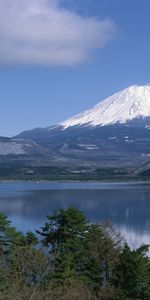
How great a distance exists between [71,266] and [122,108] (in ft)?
458

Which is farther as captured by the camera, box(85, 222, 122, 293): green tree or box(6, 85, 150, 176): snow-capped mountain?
box(6, 85, 150, 176): snow-capped mountain

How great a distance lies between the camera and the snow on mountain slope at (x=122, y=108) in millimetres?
144750

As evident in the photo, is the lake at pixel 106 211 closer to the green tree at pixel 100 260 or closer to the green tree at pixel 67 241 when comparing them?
the green tree at pixel 67 241

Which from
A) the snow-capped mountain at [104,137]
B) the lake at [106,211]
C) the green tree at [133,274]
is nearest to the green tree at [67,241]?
the green tree at [133,274]

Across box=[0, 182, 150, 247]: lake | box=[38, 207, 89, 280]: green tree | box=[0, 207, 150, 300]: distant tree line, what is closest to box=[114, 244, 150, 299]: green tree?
box=[0, 207, 150, 300]: distant tree line

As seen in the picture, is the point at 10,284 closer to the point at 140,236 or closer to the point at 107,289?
the point at 107,289

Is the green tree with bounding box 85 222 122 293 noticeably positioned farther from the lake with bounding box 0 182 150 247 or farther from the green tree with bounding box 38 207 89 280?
the lake with bounding box 0 182 150 247

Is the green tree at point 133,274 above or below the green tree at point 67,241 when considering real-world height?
below

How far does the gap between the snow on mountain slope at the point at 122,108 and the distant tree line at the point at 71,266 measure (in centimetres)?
13264

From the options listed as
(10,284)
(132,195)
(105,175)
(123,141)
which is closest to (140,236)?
(10,284)

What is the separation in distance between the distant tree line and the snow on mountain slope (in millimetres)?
132640

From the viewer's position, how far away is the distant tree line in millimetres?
6918

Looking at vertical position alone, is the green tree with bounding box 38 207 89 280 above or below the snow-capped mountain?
below

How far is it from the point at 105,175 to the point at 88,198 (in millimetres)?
30988
